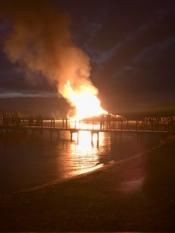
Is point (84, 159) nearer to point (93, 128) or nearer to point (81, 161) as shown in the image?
point (81, 161)

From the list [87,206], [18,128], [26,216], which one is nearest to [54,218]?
[26,216]

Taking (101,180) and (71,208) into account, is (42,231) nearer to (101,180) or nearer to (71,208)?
(71,208)

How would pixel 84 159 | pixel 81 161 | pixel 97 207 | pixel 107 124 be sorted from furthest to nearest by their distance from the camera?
pixel 107 124, pixel 84 159, pixel 81 161, pixel 97 207

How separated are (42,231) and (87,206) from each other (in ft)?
11.2

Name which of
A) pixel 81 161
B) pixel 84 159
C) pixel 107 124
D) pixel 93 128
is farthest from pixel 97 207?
pixel 107 124

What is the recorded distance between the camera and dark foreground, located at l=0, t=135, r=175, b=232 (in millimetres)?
10523

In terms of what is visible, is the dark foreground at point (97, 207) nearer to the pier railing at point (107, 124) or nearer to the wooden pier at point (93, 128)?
the wooden pier at point (93, 128)

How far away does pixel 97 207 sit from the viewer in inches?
504

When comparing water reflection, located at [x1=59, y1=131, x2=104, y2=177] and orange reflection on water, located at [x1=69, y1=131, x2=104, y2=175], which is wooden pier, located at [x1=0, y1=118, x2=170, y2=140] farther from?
water reflection, located at [x1=59, y1=131, x2=104, y2=177]

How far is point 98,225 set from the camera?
1052 centimetres

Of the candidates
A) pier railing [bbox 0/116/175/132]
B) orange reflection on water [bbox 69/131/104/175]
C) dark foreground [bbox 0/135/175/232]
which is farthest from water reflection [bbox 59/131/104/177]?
pier railing [bbox 0/116/175/132]

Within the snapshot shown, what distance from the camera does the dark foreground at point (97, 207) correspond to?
34.5 ft

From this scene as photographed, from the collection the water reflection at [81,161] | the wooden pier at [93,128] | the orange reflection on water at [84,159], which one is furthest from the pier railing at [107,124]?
the water reflection at [81,161]

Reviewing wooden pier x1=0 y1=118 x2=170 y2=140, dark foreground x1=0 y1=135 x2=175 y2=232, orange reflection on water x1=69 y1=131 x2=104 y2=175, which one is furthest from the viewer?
wooden pier x1=0 y1=118 x2=170 y2=140
